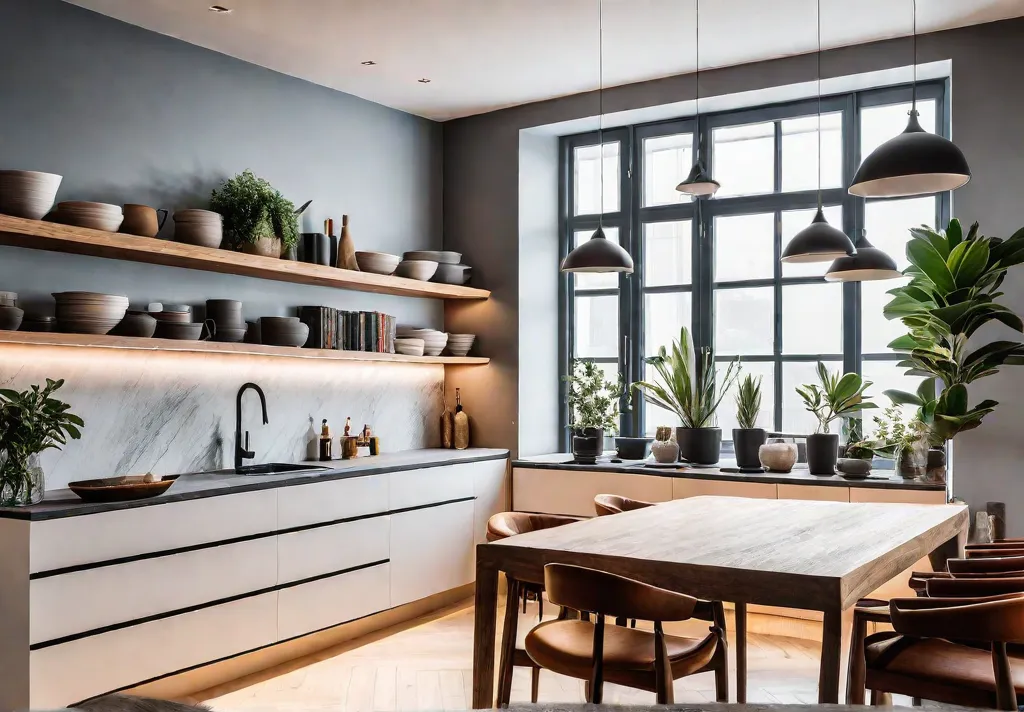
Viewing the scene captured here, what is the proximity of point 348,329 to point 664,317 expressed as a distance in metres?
2.18

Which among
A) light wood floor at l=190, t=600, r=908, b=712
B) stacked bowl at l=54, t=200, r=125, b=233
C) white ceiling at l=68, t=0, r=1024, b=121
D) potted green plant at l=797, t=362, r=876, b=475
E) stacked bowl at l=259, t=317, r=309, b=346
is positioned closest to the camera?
light wood floor at l=190, t=600, r=908, b=712

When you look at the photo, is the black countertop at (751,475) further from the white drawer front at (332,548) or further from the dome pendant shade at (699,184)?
the dome pendant shade at (699,184)

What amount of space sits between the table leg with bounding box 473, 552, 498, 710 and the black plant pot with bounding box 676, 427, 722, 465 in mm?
2925

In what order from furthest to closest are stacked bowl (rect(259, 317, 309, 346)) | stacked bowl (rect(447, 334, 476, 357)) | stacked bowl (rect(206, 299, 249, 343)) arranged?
1. stacked bowl (rect(447, 334, 476, 357))
2. stacked bowl (rect(259, 317, 309, 346))
3. stacked bowl (rect(206, 299, 249, 343))

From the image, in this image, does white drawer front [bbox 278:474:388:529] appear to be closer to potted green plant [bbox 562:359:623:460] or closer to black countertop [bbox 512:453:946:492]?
black countertop [bbox 512:453:946:492]

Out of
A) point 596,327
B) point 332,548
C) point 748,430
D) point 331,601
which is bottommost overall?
point 331,601

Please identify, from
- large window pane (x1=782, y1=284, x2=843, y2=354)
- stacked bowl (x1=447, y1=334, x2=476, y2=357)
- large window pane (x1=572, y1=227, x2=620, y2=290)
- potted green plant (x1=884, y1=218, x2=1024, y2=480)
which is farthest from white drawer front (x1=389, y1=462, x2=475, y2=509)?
potted green plant (x1=884, y1=218, x2=1024, y2=480)

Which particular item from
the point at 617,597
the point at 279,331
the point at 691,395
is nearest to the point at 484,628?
the point at 617,597

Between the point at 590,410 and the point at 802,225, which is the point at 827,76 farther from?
the point at 590,410

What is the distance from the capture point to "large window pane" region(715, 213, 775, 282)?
592 cm

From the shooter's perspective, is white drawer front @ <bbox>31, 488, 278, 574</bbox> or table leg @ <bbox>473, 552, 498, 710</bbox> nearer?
table leg @ <bbox>473, 552, 498, 710</bbox>

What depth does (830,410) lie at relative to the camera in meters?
5.25

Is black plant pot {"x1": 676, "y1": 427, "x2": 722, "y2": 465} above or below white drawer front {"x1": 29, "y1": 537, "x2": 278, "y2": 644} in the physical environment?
above

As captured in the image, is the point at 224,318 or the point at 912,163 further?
the point at 224,318
